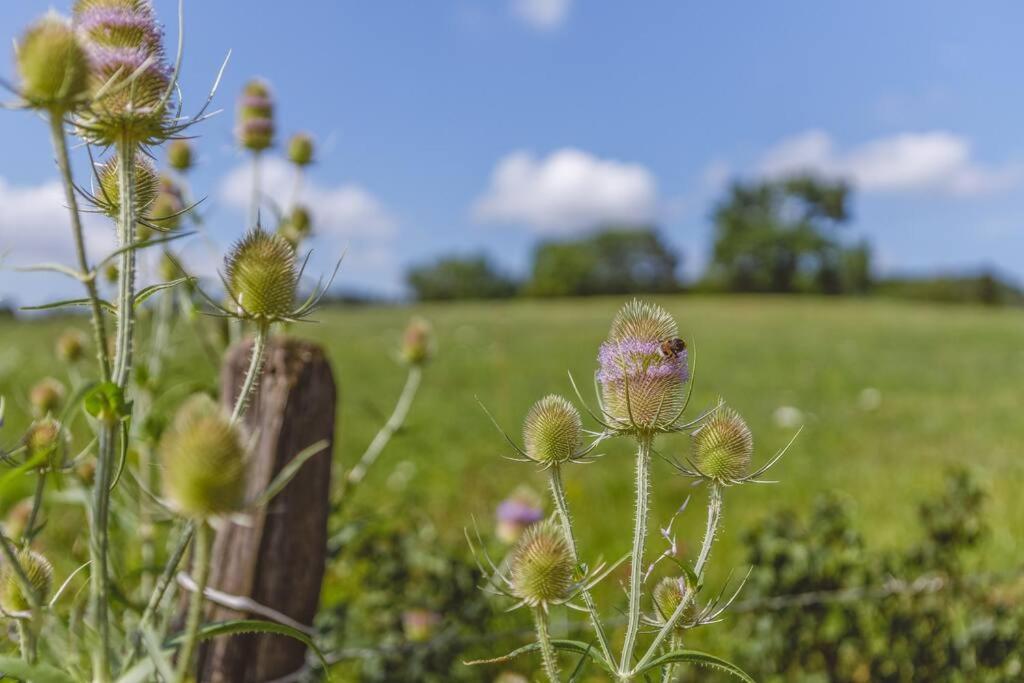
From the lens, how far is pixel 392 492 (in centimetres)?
508

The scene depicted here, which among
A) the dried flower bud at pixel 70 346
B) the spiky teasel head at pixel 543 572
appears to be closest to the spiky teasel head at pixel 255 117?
the dried flower bud at pixel 70 346

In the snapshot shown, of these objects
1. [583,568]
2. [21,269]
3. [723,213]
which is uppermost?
[723,213]

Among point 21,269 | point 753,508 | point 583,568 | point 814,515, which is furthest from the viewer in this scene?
point 753,508

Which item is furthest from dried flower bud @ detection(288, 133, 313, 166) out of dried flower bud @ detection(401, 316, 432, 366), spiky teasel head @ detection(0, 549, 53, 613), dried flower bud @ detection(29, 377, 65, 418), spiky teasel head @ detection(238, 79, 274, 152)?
spiky teasel head @ detection(0, 549, 53, 613)

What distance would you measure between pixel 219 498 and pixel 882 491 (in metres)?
5.20

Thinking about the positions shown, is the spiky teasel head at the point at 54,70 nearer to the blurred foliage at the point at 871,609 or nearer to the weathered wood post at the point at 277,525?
the weathered wood post at the point at 277,525

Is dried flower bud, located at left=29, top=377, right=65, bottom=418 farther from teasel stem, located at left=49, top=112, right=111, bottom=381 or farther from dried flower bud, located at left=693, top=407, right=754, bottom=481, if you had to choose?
dried flower bud, located at left=693, top=407, right=754, bottom=481

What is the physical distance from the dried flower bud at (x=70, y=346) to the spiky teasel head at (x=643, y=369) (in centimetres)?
219

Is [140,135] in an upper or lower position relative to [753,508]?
upper

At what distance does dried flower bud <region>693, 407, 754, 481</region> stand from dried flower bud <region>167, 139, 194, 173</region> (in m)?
2.02

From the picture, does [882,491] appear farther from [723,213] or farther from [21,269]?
[723,213]

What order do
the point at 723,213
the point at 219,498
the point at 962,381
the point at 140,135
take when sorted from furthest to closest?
the point at 723,213
the point at 962,381
the point at 140,135
the point at 219,498

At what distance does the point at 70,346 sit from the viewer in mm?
2715

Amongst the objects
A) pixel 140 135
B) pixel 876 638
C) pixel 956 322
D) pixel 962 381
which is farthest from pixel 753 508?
pixel 956 322
